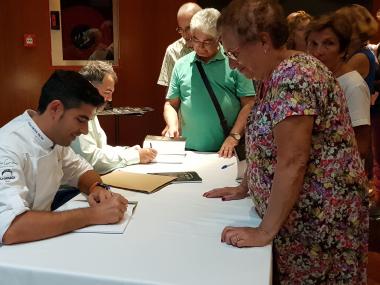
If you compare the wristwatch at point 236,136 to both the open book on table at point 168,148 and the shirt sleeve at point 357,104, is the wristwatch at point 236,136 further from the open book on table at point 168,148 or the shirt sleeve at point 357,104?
the shirt sleeve at point 357,104

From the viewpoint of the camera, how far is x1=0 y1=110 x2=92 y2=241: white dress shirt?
4.04ft

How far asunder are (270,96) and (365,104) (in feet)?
2.92

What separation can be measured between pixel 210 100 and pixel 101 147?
2.21 ft

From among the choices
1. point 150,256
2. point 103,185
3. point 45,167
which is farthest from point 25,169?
point 150,256

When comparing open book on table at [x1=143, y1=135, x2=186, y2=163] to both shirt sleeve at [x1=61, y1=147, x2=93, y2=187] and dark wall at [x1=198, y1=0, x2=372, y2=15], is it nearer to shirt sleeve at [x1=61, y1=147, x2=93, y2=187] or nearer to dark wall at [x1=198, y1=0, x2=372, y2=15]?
shirt sleeve at [x1=61, y1=147, x2=93, y2=187]

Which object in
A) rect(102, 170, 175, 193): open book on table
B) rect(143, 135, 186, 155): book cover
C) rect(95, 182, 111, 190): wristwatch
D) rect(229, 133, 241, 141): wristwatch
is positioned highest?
rect(229, 133, 241, 141): wristwatch

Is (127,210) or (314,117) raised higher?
(314,117)

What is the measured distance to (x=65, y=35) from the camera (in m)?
4.46

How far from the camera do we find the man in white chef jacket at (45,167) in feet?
4.01

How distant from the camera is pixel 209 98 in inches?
95.7

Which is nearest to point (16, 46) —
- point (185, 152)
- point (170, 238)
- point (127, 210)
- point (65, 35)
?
point (65, 35)

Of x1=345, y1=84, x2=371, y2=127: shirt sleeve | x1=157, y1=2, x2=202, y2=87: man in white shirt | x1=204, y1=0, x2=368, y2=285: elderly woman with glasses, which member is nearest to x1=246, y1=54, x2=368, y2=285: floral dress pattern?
x1=204, y1=0, x2=368, y2=285: elderly woman with glasses

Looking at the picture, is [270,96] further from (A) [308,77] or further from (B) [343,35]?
(B) [343,35]

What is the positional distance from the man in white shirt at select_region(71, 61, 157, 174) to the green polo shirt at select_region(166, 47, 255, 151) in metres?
0.37
